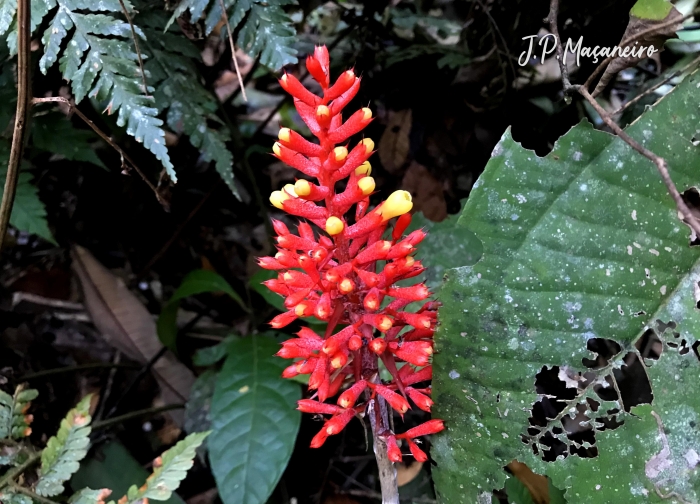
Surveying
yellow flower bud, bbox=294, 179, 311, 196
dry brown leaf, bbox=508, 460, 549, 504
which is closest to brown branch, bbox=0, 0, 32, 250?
yellow flower bud, bbox=294, 179, 311, 196

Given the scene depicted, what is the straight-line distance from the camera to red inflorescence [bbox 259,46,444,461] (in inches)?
41.4

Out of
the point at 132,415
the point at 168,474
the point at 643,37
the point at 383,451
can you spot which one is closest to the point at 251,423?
the point at 168,474

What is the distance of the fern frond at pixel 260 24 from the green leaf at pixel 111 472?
1491mm

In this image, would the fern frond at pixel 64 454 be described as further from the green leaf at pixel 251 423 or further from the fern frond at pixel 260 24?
the fern frond at pixel 260 24

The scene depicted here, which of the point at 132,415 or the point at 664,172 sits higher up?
the point at 664,172

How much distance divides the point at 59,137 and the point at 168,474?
121 cm

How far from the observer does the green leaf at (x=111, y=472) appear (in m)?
1.85

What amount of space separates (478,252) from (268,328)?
3.35 ft

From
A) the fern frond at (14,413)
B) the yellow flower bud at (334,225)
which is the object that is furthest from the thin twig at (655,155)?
the fern frond at (14,413)

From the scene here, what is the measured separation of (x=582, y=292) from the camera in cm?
115

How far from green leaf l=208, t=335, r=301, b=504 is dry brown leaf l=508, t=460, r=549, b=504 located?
79 cm

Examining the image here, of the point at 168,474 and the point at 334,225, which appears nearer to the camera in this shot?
the point at 334,225

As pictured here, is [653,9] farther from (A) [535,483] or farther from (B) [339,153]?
(A) [535,483]

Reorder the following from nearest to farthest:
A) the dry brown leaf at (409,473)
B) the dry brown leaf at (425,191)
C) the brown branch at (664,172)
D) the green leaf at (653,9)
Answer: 1. the brown branch at (664,172)
2. the green leaf at (653,9)
3. the dry brown leaf at (409,473)
4. the dry brown leaf at (425,191)
